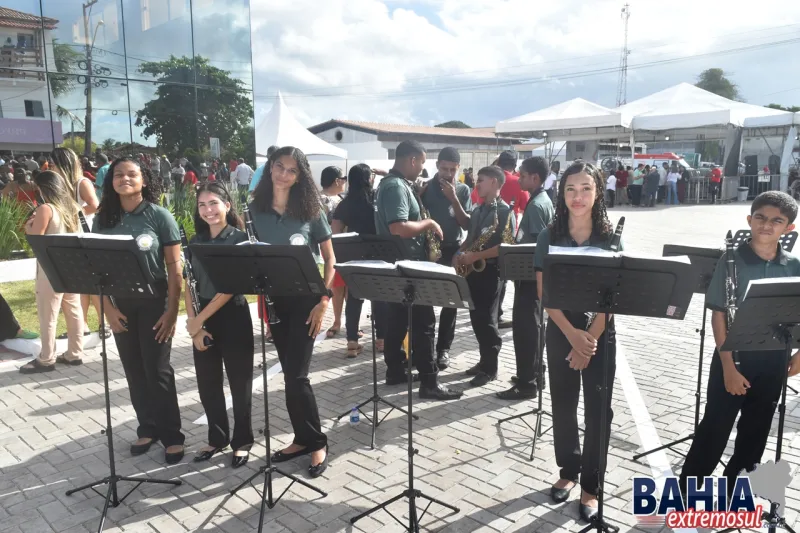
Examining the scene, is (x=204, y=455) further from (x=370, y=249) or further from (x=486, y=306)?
(x=486, y=306)

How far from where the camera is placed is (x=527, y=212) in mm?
5176

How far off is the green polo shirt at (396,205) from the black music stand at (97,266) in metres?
1.99

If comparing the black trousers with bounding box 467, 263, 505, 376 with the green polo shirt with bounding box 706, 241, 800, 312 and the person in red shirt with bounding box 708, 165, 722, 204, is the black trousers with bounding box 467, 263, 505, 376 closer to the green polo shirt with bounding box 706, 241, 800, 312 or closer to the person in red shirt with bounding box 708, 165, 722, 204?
the green polo shirt with bounding box 706, 241, 800, 312

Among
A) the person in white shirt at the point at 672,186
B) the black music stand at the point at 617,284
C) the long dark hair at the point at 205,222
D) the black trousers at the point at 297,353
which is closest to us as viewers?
the black music stand at the point at 617,284

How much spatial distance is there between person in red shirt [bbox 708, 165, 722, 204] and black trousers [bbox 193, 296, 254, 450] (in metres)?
26.5

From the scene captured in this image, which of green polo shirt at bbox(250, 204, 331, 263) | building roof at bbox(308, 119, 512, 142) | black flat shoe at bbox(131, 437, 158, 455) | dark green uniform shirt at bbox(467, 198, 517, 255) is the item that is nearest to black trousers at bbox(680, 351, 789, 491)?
dark green uniform shirt at bbox(467, 198, 517, 255)

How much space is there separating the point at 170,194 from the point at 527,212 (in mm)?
10514

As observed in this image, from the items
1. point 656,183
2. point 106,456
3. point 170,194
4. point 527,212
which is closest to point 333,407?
point 106,456

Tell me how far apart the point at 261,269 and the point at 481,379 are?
3.05 m

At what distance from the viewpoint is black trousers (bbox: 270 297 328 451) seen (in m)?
3.99

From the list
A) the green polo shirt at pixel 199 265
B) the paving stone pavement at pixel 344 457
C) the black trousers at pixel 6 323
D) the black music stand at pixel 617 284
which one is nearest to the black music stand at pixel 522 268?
the paving stone pavement at pixel 344 457

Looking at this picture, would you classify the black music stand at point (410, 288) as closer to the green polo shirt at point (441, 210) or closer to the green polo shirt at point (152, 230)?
the green polo shirt at point (152, 230)

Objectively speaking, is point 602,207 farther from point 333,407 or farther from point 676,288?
point 333,407

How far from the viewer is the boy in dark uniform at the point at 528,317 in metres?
5.15
